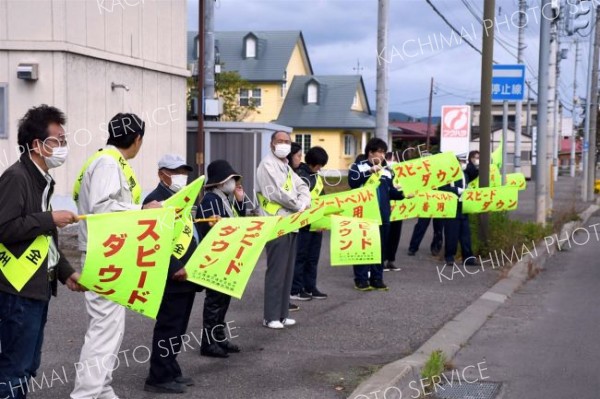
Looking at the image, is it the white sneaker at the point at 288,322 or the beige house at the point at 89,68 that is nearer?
the white sneaker at the point at 288,322

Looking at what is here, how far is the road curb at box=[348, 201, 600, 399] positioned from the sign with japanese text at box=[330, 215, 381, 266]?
1081 millimetres

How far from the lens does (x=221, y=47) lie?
184 feet

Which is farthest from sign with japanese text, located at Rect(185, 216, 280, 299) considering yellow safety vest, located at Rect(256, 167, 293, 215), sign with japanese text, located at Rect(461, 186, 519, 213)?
sign with japanese text, located at Rect(461, 186, 519, 213)

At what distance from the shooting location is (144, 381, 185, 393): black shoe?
5625 millimetres

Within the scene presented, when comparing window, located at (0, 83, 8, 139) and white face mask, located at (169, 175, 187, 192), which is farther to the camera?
window, located at (0, 83, 8, 139)

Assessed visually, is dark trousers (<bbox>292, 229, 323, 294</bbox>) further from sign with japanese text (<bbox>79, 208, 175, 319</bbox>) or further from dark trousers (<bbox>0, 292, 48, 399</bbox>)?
dark trousers (<bbox>0, 292, 48, 399</bbox>)

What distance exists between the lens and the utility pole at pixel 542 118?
1672 centimetres

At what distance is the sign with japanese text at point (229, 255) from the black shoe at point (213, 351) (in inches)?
29.0

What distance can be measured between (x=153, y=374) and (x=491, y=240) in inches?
346

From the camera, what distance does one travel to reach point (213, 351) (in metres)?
6.64

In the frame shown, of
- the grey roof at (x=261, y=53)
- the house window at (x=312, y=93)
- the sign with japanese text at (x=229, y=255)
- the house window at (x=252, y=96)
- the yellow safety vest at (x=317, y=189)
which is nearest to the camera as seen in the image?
the sign with japanese text at (x=229, y=255)

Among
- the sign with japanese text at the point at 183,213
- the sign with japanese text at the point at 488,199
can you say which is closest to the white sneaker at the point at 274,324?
the sign with japanese text at the point at 183,213

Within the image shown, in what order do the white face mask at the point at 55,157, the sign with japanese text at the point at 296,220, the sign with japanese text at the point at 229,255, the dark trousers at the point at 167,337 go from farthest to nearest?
1. the sign with japanese text at the point at 296,220
2. the sign with japanese text at the point at 229,255
3. the dark trousers at the point at 167,337
4. the white face mask at the point at 55,157

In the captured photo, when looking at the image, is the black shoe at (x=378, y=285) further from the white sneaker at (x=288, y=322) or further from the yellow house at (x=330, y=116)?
the yellow house at (x=330, y=116)
